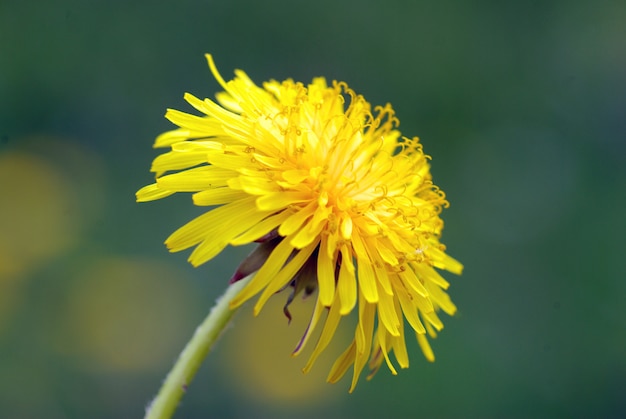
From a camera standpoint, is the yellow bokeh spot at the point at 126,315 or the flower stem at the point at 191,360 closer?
the flower stem at the point at 191,360

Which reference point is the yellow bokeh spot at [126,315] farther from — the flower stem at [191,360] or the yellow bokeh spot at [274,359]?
the flower stem at [191,360]

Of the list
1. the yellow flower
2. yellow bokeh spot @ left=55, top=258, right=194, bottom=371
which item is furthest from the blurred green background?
the yellow flower

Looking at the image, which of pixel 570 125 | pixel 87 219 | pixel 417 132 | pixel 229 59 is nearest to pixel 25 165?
pixel 87 219

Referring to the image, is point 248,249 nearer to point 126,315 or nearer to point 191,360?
point 126,315

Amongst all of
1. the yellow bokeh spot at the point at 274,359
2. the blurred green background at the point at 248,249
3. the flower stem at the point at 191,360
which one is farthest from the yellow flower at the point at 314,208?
the blurred green background at the point at 248,249

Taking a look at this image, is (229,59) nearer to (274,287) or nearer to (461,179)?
(461,179)

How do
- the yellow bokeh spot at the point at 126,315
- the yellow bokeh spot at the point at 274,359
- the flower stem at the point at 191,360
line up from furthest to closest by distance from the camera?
the yellow bokeh spot at the point at 274,359, the yellow bokeh spot at the point at 126,315, the flower stem at the point at 191,360
